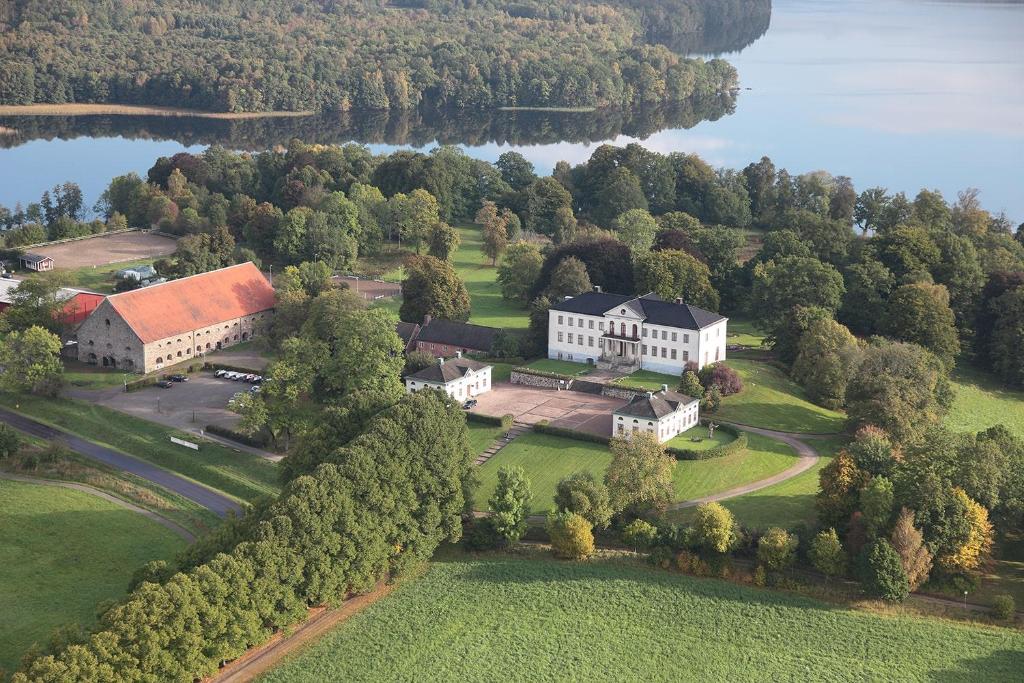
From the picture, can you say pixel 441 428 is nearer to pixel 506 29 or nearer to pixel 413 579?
pixel 413 579

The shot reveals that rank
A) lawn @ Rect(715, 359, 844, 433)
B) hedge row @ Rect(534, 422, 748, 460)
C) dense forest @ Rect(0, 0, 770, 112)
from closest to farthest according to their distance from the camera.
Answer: hedge row @ Rect(534, 422, 748, 460) < lawn @ Rect(715, 359, 844, 433) < dense forest @ Rect(0, 0, 770, 112)

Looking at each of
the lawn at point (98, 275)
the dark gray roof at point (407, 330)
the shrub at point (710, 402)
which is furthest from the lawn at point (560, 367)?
the lawn at point (98, 275)

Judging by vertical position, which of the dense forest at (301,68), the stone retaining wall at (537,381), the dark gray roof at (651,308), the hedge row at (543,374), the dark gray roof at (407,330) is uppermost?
the dense forest at (301,68)

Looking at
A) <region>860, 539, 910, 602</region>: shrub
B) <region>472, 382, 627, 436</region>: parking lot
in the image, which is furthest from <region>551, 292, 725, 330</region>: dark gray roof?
<region>860, 539, 910, 602</region>: shrub

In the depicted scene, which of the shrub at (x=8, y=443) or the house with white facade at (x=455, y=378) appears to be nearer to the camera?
the shrub at (x=8, y=443)

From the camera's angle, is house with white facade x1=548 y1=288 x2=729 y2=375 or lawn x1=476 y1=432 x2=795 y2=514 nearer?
lawn x1=476 y1=432 x2=795 y2=514

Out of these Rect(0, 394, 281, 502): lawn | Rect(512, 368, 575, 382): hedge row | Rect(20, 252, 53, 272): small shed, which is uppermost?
Rect(20, 252, 53, 272): small shed

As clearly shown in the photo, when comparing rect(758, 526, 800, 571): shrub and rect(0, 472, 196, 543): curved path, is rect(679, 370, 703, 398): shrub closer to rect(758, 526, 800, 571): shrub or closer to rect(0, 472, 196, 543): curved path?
rect(758, 526, 800, 571): shrub

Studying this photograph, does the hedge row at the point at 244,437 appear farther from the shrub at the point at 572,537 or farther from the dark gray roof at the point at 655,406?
the shrub at the point at 572,537
